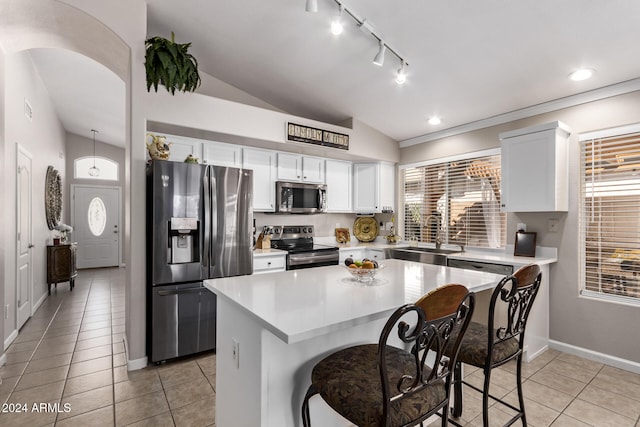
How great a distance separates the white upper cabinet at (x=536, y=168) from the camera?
10.0 feet

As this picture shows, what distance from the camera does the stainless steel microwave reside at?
13.4 feet

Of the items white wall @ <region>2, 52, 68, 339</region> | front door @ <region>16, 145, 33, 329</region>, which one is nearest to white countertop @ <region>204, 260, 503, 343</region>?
white wall @ <region>2, 52, 68, 339</region>

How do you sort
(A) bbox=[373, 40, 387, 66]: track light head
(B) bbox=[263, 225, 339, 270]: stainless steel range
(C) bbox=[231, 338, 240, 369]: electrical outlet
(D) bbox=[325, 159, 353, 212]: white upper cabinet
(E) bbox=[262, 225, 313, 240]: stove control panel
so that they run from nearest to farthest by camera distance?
(C) bbox=[231, 338, 240, 369]: electrical outlet, (A) bbox=[373, 40, 387, 66]: track light head, (B) bbox=[263, 225, 339, 270]: stainless steel range, (E) bbox=[262, 225, 313, 240]: stove control panel, (D) bbox=[325, 159, 353, 212]: white upper cabinet

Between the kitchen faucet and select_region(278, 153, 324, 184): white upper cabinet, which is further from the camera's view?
the kitchen faucet

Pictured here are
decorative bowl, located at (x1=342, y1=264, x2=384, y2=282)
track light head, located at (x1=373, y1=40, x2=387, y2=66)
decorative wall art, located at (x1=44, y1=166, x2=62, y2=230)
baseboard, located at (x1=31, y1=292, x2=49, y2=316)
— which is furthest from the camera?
decorative wall art, located at (x1=44, y1=166, x2=62, y2=230)

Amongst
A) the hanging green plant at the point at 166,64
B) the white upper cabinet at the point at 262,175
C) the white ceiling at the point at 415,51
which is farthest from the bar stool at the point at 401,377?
the white upper cabinet at the point at 262,175

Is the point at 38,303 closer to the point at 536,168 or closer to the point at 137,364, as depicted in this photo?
the point at 137,364

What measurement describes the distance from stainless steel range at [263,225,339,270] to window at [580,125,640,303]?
2.77 meters

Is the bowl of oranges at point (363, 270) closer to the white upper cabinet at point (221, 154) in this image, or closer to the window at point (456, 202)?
the white upper cabinet at point (221, 154)

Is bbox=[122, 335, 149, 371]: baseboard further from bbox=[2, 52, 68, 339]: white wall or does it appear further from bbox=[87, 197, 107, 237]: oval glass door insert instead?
bbox=[87, 197, 107, 237]: oval glass door insert

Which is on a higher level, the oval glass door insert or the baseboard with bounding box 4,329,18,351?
the oval glass door insert

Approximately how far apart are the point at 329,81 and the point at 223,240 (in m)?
2.21

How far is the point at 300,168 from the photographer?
4336 mm

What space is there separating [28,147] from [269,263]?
3480 mm
